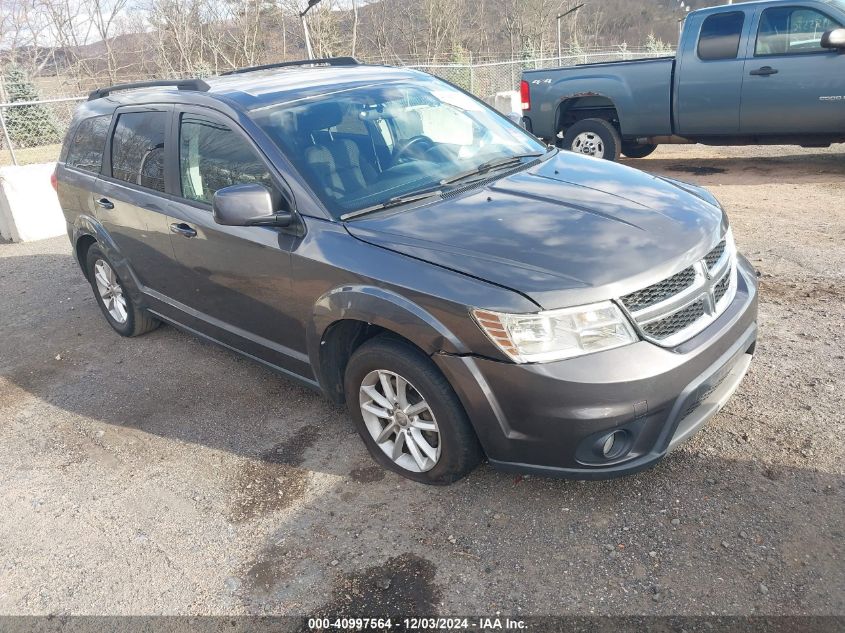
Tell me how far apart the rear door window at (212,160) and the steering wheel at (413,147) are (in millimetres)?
688

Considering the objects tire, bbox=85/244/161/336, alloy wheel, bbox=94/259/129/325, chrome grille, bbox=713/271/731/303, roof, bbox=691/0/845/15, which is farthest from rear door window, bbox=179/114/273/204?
roof, bbox=691/0/845/15

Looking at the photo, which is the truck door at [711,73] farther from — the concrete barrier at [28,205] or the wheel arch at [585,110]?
the concrete barrier at [28,205]

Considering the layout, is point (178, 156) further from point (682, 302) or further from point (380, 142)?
point (682, 302)

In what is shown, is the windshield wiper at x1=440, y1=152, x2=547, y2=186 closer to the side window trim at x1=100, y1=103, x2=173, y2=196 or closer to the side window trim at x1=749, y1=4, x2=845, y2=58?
the side window trim at x1=100, y1=103, x2=173, y2=196

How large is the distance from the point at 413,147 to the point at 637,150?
7.97 meters

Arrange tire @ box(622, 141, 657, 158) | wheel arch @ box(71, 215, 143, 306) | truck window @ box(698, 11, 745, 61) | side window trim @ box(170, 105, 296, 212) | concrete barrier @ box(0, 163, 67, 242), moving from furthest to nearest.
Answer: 1. tire @ box(622, 141, 657, 158)
2. concrete barrier @ box(0, 163, 67, 242)
3. truck window @ box(698, 11, 745, 61)
4. wheel arch @ box(71, 215, 143, 306)
5. side window trim @ box(170, 105, 296, 212)

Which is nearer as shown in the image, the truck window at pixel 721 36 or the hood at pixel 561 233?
the hood at pixel 561 233

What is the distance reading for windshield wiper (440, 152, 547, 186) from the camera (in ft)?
11.7

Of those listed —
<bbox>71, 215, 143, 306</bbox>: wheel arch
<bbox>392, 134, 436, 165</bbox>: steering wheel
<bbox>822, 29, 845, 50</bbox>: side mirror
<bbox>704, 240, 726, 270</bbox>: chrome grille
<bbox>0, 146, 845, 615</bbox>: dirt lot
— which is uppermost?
<bbox>822, 29, 845, 50</bbox>: side mirror

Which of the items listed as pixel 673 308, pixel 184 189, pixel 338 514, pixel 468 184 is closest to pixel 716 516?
pixel 673 308

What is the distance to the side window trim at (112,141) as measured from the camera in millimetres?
4203

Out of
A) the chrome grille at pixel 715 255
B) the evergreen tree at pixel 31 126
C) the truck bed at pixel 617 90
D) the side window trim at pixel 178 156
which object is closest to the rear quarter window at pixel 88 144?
the side window trim at pixel 178 156

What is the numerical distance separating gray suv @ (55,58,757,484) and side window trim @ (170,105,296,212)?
0.02 m

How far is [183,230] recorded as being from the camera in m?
4.04
